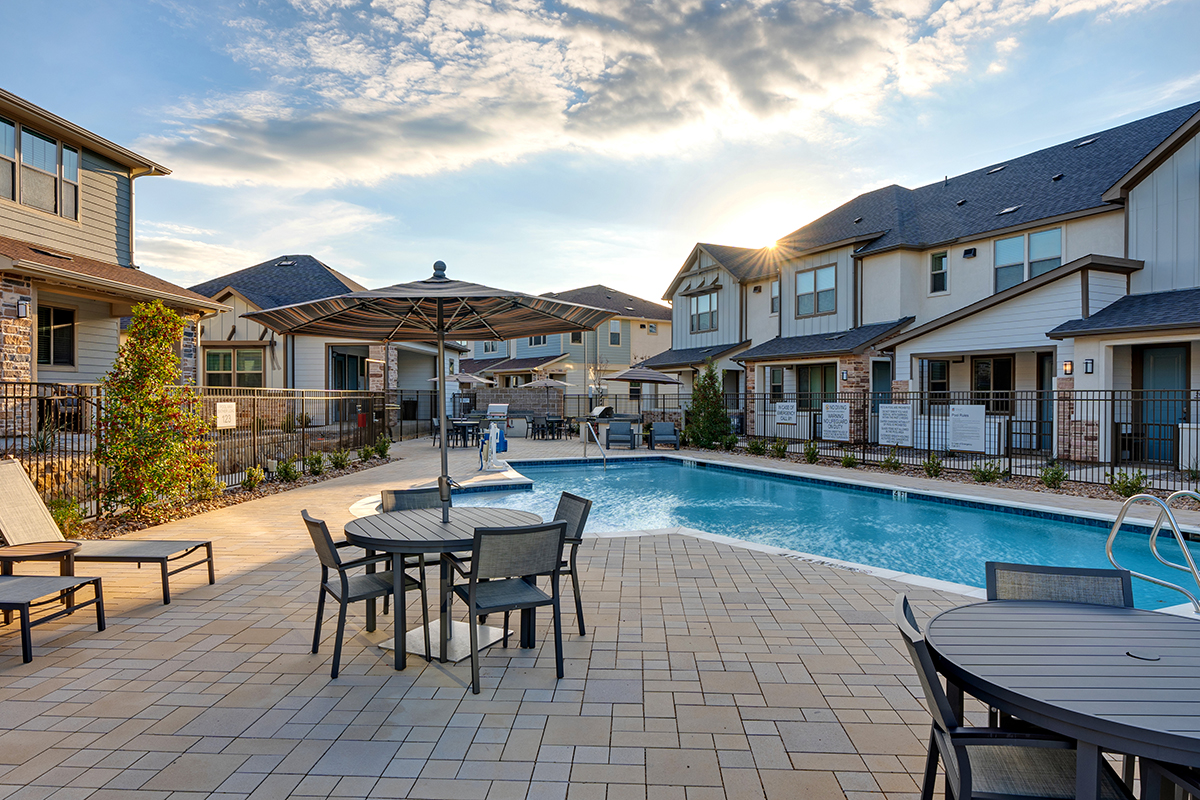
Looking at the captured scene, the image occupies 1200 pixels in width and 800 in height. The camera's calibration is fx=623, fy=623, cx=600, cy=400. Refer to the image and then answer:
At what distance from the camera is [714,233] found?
22.4 m

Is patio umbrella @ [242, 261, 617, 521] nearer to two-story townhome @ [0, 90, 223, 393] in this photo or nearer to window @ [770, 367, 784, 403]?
two-story townhome @ [0, 90, 223, 393]

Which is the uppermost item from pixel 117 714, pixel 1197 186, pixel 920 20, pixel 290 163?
pixel 920 20

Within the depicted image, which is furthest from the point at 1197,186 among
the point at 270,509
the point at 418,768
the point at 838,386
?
the point at 270,509

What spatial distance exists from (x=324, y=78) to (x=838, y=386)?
580 inches

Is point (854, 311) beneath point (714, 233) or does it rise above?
beneath

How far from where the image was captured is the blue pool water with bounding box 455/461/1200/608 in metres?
7.69

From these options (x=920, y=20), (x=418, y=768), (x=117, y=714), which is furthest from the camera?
(x=920, y=20)

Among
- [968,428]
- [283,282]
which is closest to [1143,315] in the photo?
[968,428]

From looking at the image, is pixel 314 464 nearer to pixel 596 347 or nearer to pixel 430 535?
pixel 430 535

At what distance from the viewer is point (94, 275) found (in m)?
10.8

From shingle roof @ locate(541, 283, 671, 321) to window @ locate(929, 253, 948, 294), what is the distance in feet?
57.4

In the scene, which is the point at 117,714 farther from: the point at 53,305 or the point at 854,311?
the point at 854,311

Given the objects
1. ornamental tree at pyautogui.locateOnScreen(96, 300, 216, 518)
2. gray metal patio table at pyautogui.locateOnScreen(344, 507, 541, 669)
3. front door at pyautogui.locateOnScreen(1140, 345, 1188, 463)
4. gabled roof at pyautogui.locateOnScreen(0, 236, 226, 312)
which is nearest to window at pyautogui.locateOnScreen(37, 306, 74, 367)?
gabled roof at pyautogui.locateOnScreen(0, 236, 226, 312)

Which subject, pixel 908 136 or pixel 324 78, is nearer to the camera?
pixel 324 78
